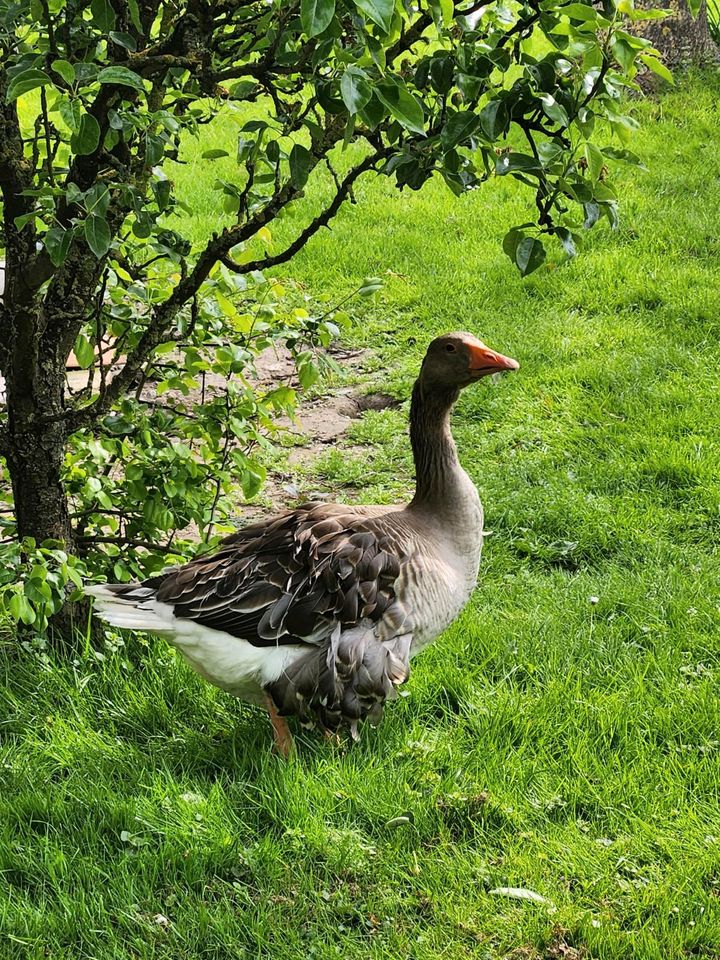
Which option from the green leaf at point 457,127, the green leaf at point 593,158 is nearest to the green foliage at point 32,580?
the green leaf at point 457,127

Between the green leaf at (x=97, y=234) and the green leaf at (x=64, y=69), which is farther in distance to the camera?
the green leaf at (x=97, y=234)

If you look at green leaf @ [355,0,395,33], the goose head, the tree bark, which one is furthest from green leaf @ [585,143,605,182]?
the tree bark

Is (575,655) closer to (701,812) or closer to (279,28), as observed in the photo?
(701,812)

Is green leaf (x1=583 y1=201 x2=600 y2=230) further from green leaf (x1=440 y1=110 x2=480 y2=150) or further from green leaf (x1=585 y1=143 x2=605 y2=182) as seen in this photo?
green leaf (x1=440 y1=110 x2=480 y2=150)

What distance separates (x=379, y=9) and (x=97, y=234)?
1063mm

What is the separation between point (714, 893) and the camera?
3.28 metres

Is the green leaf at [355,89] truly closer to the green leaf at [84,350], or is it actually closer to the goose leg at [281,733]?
the green leaf at [84,350]

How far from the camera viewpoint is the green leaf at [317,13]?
1.89 meters

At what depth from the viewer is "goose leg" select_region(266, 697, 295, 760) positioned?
3868 millimetres

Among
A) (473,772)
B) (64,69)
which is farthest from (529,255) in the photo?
(473,772)

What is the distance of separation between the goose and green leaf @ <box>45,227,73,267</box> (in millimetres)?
1498

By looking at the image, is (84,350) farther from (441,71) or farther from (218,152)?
(441,71)

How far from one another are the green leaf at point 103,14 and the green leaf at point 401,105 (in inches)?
40.1

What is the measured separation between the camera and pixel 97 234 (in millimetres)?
2674
